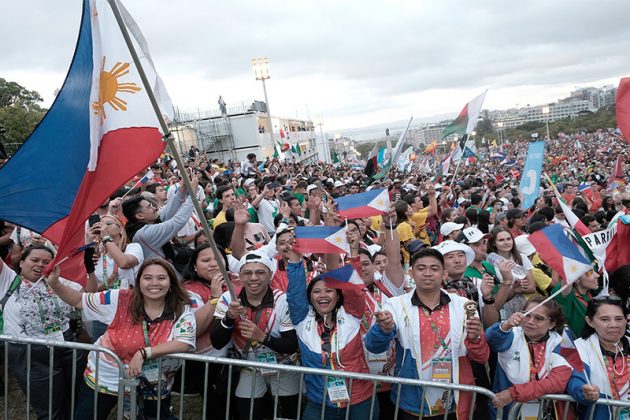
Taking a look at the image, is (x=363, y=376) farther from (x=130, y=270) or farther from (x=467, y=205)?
(x=467, y=205)

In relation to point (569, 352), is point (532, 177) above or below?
above

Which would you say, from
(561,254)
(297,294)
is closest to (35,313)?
(297,294)

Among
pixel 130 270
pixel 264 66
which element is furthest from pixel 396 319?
pixel 264 66

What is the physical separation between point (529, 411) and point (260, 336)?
1.95 metres

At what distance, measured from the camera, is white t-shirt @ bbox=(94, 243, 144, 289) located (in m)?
4.65

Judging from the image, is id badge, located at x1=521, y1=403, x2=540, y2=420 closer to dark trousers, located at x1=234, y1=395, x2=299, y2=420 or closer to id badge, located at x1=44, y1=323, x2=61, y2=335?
dark trousers, located at x1=234, y1=395, x2=299, y2=420

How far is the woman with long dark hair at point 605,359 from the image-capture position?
3262 mm

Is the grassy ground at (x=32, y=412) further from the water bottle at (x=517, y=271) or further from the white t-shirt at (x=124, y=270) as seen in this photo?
the water bottle at (x=517, y=271)

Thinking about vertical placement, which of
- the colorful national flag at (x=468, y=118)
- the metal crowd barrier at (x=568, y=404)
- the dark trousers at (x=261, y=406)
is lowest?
the dark trousers at (x=261, y=406)

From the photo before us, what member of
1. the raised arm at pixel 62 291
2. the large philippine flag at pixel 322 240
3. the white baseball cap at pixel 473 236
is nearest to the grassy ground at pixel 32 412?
the raised arm at pixel 62 291

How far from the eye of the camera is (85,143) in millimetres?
3361

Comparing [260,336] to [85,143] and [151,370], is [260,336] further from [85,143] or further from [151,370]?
[85,143]

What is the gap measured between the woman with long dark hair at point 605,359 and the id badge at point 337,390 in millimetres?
1491

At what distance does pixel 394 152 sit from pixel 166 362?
11033 millimetres
